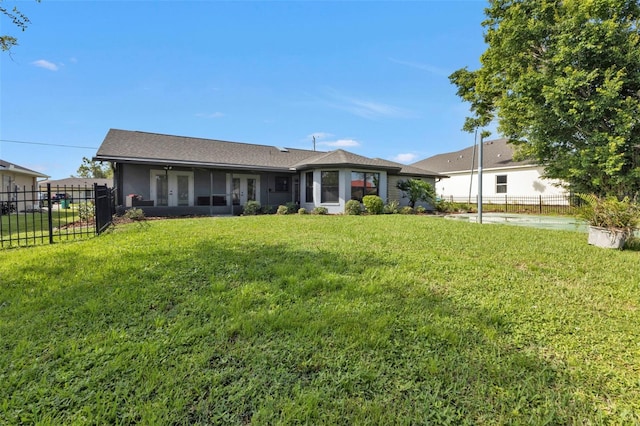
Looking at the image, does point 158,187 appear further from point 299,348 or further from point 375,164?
point 299,348

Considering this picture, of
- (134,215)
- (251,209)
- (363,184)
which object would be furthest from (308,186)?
(134,215)

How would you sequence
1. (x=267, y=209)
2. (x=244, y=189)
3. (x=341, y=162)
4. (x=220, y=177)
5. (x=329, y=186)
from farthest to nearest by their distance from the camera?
(x=244, y=189) → (x=220, y=177) → (x=267, y=209) → (x=329, y=186) → (x=341, y=162)

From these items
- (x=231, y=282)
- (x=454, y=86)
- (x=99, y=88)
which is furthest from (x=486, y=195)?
(x=99, y=88)

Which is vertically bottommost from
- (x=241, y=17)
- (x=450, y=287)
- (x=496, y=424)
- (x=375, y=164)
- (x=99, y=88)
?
(x=496, y=424)

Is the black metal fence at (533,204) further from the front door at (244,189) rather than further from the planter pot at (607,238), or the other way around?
the front door at (244,189)

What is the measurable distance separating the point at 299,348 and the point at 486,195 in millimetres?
24251

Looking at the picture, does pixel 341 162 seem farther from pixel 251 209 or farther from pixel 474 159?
pixel 474 159

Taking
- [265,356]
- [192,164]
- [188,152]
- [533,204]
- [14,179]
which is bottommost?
[265,356]

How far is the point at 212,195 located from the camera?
590 inches

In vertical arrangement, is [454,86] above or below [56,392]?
above

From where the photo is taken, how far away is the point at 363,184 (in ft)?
51.3

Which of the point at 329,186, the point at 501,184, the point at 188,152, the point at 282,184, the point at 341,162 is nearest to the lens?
the point at 341,162

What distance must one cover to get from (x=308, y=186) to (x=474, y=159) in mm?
16784

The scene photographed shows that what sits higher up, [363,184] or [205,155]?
[205,155]
